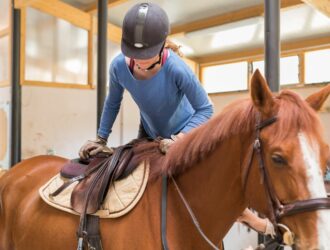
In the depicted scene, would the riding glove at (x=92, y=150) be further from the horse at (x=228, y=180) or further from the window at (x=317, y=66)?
the window at (x=317, y=66)

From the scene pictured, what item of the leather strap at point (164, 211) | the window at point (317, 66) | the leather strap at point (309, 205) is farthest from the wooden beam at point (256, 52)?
the leather strap at point (309, 205)

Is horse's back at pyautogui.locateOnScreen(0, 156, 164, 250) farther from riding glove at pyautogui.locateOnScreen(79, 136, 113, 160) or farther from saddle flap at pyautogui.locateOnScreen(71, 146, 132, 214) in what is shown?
riding glove at pyautogui.locateOnScreen(79, 136, 113, 160)

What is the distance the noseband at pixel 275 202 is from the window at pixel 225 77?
4102 millimetres

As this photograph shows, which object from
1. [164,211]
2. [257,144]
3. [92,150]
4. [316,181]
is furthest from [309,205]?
[92,150]

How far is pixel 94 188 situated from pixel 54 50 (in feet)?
10.5

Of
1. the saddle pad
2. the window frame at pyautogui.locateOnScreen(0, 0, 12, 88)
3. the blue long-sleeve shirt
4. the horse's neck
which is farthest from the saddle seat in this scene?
the window frame at pyautogui.locateOnScreen(0, 0, 12, 88)

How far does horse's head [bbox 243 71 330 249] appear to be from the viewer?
0.70 meters

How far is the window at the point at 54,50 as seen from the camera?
3.71 m

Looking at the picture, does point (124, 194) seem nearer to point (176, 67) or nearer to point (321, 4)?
point (176, 67)

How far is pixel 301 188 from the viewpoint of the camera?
27.9 inches

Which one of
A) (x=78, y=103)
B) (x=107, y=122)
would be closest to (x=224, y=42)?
(x=78, y=103)

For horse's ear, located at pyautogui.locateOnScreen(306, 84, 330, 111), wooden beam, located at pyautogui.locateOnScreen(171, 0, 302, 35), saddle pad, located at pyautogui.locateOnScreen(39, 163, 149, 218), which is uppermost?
wooden beam, located at pyautogui.locateOnScreen(171, 0, 302, 35)

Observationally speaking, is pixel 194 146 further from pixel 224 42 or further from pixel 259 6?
pixel 224 42

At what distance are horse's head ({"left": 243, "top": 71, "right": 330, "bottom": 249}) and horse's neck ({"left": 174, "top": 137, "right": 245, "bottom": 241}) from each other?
0.21ft
